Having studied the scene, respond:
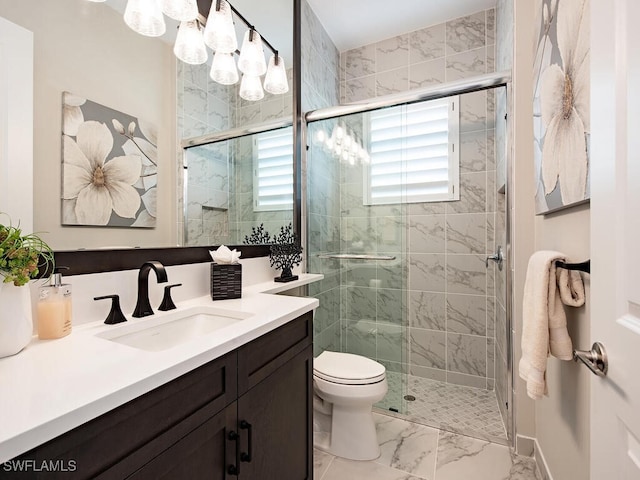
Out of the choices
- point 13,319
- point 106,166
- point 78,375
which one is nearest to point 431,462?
point 78,375

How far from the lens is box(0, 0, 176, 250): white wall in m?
0.85

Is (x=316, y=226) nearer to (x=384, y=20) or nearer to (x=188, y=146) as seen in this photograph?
(x=188, y=146)

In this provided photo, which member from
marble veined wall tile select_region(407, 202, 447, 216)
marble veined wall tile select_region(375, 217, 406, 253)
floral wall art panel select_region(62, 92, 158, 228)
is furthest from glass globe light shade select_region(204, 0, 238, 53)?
marble veined wall tile select_region(407, 202, 447, 216)

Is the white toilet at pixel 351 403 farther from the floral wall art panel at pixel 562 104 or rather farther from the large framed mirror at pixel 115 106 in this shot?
the floral wall art panel at pixel 562 104

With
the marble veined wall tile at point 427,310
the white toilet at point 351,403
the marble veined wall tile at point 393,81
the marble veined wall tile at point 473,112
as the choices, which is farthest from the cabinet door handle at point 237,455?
the marble veined wall tile at point 393,81

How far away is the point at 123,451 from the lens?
A: 0.55m

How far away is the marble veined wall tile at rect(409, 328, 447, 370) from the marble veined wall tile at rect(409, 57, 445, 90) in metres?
2.10

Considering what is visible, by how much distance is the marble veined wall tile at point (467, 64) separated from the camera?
2379 mm

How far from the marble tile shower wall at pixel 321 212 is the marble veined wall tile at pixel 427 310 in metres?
0.73

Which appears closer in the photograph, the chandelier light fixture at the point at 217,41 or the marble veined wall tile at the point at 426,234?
the chandelier light fixture at the point at 217,41

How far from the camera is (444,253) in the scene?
2.47 m

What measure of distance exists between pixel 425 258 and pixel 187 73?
6.89 feet

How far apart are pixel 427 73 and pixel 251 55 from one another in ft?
5.42

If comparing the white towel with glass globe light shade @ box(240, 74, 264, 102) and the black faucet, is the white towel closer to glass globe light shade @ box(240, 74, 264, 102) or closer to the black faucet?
the black faucet
